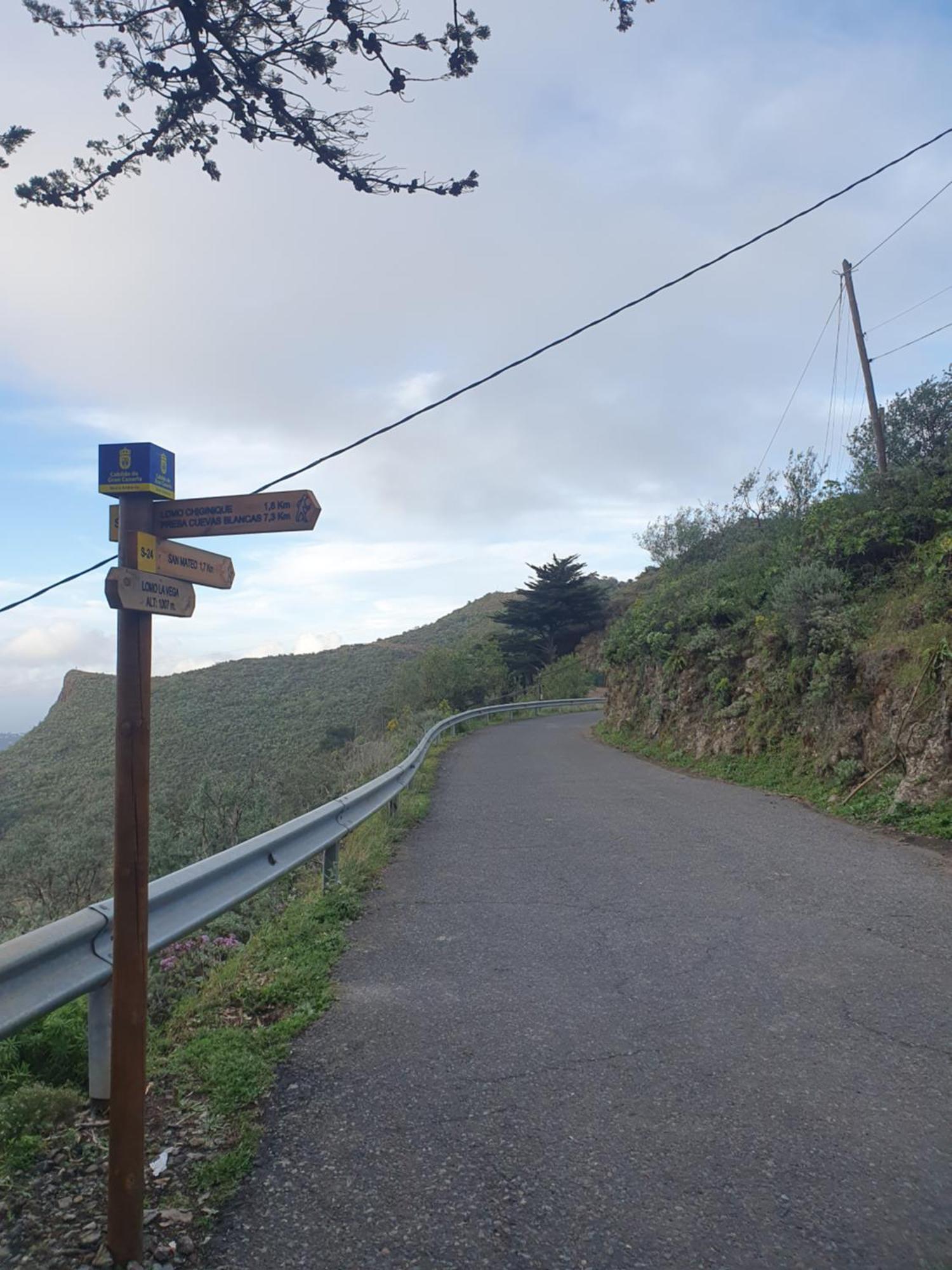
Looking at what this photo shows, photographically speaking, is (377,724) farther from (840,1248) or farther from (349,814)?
(840,1248)

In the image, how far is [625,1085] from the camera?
3723 millimetres

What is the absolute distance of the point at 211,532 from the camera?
3.19 meters

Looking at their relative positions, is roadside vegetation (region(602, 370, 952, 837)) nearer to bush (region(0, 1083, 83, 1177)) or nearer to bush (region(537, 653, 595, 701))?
bush (region(0, 1083, 83, 1177))

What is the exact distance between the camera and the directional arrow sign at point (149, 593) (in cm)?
282

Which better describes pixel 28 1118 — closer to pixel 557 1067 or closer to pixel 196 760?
pixel 557 1067

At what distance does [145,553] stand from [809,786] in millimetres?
11171

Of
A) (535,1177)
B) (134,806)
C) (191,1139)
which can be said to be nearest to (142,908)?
(134,806)

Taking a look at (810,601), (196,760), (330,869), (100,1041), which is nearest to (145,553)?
(100,1041)

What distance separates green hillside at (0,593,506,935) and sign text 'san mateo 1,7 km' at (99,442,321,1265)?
709 centimetres

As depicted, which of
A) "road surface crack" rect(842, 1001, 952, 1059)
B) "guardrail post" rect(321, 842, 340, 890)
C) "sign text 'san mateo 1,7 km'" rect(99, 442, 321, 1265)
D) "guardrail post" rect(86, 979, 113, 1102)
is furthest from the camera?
"guardrail post" rect(321, 842, 340, 890)

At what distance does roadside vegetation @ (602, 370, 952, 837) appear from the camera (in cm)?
1071

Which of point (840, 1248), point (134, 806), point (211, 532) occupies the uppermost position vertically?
point (211, 532)

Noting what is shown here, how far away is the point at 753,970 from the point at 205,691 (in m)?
53.7

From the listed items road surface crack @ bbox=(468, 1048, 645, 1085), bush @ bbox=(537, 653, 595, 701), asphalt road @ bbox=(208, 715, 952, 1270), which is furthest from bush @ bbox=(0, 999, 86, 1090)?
bush @ bbox=(537, 653, 595, 701)
